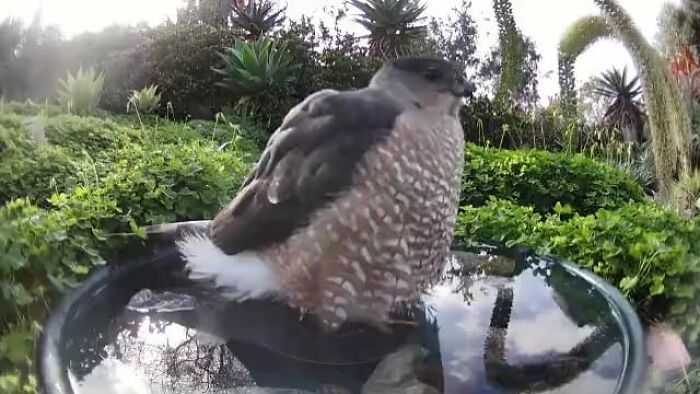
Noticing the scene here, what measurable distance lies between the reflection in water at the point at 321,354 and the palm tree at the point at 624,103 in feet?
0.75

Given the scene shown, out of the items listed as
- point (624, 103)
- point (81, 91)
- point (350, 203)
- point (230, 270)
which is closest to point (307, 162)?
point (350, 203)

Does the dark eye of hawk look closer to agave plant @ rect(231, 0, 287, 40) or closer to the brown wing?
the brown wing

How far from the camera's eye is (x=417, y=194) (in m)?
0.74

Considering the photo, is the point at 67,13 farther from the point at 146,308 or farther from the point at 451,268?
the point at 451,268

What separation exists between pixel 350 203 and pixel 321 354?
184mm

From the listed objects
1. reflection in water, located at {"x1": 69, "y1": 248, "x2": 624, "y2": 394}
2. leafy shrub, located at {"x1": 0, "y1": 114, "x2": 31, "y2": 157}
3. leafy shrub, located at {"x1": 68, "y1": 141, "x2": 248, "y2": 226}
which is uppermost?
leafy shrub, located at {"x1": 0, "y1": 114, "x2": 31, "y2": 157}

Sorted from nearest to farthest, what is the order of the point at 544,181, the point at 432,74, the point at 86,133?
the point at 432,74, the point at 86,133, the point at 544,181

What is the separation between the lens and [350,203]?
714 millimetres

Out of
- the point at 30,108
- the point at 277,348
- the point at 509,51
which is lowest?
the point at 277,348

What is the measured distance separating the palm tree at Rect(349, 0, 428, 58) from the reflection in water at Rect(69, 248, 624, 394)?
0.94 ft

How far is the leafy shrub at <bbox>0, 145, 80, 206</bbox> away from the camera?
2.60ft

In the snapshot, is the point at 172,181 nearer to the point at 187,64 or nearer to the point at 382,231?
the point at 187,64

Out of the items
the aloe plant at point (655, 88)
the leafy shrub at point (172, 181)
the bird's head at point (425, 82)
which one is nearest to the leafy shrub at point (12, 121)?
the leafy shrub at point (172, 181)

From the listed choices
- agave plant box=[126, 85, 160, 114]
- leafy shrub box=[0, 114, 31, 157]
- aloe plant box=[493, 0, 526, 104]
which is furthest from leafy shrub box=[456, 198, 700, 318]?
leafy shrub box=[0, 114, 31, 157]
